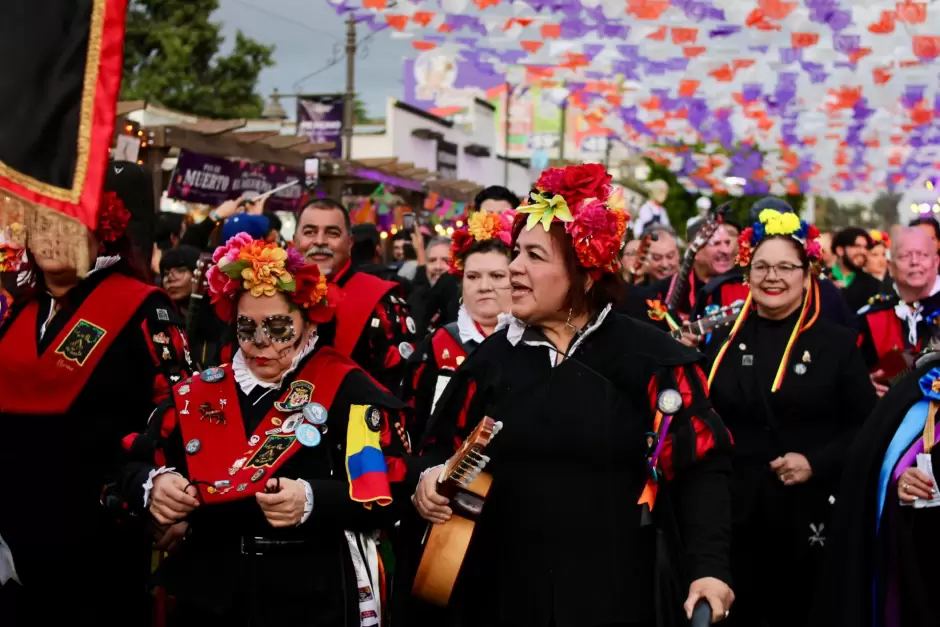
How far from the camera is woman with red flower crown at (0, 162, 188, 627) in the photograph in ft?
17.2

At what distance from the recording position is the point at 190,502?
4488 mm

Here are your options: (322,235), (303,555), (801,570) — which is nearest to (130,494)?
(303,555)

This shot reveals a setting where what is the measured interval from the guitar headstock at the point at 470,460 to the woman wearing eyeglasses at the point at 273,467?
356mm

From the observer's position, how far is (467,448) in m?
4.20

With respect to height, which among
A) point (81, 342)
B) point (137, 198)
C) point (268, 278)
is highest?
point (137, 198)

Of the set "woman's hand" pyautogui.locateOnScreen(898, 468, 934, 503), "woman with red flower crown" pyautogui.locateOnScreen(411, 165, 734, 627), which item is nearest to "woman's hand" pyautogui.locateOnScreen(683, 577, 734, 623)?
"woman with red flower crown" pyautogui.locateOnScreen(411, 165, 734, 627)

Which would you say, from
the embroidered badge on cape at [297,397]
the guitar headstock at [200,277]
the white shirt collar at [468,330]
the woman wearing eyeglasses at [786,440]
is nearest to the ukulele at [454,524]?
the embroidered badge on cape at [297,397]

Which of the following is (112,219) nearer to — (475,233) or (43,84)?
(475,233)

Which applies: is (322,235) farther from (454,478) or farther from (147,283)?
(454,478)

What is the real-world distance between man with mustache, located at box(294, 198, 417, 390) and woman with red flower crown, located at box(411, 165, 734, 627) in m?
2.71

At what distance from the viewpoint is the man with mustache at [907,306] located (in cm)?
850

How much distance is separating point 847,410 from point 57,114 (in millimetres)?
5125

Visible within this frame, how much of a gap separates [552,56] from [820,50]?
3.46m

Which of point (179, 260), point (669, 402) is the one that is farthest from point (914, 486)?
point (179, 260)
